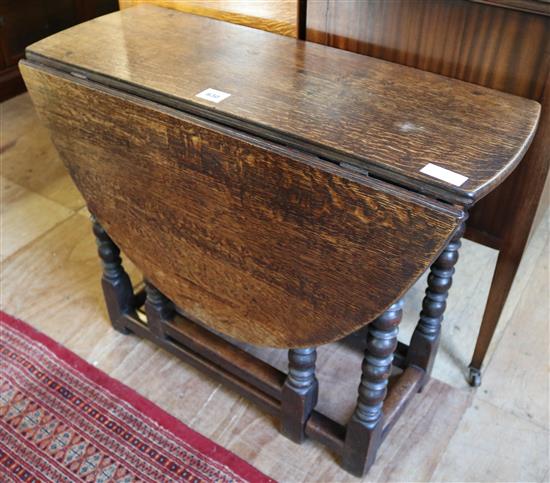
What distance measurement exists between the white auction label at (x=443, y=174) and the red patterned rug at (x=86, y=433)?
2.65ft

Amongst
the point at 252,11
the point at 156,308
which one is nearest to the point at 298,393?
the point at 156,308

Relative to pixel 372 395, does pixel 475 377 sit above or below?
below

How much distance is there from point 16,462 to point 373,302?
914 mm

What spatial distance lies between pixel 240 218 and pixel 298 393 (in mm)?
439

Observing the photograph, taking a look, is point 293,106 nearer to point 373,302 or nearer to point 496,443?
point 373,302

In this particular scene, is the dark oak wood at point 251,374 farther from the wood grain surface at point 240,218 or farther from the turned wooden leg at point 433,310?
the wood grain surface at point 240,218

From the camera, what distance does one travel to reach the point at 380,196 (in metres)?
0.96

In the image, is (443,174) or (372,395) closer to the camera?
(443,174)

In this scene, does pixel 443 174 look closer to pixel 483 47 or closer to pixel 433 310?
pixel 483 47

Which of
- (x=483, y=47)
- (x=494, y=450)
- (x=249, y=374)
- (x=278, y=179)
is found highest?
(x=483, y=47)

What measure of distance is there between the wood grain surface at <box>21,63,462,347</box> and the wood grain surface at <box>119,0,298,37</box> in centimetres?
45

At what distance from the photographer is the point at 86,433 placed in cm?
149

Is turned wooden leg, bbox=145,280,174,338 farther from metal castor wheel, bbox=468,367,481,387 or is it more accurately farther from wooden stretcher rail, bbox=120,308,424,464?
metal castor wheel, bbox=468,367,481,387

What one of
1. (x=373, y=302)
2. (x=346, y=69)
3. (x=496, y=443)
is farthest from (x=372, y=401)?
(x=346, y=69)
